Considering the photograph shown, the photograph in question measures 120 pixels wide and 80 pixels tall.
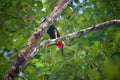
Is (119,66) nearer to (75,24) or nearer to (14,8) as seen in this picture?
(14,8)

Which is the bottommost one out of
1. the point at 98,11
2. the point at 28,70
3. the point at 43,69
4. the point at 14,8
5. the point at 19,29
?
the point at 43,69

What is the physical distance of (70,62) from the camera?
403cm

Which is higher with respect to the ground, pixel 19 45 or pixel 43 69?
pixel 19 45

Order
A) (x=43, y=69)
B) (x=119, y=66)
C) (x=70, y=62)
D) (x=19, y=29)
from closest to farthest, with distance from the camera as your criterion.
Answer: (x=119, y=66) → (x=19, y=29) → (x=70, y=62) → (x=43, y=69)

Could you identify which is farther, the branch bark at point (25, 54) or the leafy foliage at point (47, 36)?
the leafy foliage at point (47, 36)

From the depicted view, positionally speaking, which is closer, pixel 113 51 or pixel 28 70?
pixel 28 70

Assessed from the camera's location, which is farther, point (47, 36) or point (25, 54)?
point (47, 36)

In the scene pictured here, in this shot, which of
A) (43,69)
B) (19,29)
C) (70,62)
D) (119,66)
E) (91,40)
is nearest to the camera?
(119,66)

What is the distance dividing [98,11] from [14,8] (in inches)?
65.5

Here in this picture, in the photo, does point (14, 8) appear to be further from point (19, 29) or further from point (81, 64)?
point (81, 64)

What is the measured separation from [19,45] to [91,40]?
2114 mm

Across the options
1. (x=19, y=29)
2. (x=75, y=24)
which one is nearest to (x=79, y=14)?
(x=75, y=24)

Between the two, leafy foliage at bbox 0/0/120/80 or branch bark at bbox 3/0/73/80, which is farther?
leafy foliage at bbox 0/0/120/80

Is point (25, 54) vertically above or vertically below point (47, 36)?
above
